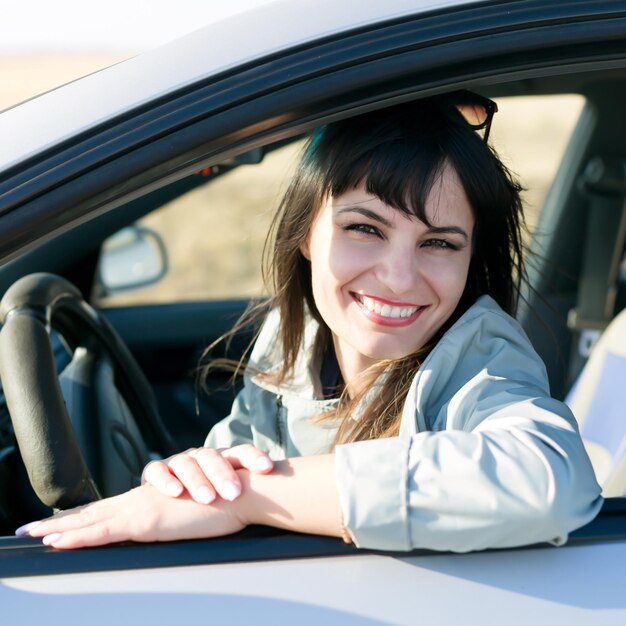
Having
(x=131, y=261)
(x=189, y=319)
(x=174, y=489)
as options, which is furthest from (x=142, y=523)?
(x=131, y=261)

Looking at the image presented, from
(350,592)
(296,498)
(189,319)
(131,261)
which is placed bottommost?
(350,592)

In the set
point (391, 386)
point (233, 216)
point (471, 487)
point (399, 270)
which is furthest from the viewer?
point (233, 216)

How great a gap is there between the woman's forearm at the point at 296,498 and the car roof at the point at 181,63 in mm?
478

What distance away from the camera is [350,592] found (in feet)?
3.69

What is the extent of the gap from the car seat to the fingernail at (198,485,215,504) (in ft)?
2.80

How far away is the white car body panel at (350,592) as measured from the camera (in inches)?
43.4

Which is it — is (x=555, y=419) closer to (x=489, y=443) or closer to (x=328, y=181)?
(x=489, y=443)

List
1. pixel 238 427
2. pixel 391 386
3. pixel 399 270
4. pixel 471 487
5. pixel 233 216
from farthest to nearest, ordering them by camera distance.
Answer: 1. pixel 233 216
2. pixel 238 427
3. pixel 391 386
4. pixel 399 270
5. pixel 471 487

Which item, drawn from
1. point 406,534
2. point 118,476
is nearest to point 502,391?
point 406,534

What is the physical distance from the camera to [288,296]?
1882mm

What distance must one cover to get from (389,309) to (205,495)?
1.58 feet

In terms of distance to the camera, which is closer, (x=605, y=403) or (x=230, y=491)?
(x=230, y=491)

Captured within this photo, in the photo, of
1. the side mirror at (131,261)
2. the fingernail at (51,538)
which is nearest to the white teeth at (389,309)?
the fingernail at (51,538)

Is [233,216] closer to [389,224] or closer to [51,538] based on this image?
[389,224]
